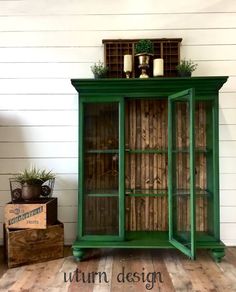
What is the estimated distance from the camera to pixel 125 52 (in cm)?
312

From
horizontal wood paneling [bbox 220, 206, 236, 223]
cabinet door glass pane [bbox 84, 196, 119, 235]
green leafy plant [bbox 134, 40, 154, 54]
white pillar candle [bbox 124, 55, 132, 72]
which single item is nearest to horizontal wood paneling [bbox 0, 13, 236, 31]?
green leafy plant [bbox 134, 40, 154, 54]

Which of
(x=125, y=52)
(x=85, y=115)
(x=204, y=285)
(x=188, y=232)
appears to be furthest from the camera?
(x=125, y=52)

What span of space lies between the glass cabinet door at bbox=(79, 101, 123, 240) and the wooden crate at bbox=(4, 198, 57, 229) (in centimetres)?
34

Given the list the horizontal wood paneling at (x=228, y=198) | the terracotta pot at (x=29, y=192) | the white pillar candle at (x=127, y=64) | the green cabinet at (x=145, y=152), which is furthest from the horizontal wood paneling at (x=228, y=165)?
the terracotta pot at (x=29, y=192)

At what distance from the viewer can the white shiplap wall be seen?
3.16 m

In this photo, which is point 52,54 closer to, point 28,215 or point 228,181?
point 28,215

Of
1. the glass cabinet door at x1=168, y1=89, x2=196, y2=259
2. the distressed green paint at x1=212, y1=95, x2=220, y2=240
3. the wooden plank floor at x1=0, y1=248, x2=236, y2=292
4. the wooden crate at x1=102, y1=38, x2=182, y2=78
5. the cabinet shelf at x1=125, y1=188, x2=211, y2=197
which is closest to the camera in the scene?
the wooden plank floor at x1=0, y1=248, x2=236, y2=292

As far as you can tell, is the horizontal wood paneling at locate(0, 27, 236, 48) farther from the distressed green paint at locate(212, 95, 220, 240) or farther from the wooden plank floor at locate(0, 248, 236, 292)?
the wooden plank floor at locate(0, 248, 236, 292)

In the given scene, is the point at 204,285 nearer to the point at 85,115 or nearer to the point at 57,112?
the point at 85,115

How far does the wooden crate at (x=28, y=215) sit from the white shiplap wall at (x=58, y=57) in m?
0.49

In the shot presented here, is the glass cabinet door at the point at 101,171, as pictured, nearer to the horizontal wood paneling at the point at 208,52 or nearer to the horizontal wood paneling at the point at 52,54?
the horizontal wood paneling at the point at 52,54

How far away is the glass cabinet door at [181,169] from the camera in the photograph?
2.53 meters

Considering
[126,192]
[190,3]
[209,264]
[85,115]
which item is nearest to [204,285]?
[209,264]

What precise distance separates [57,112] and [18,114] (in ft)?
1.35
